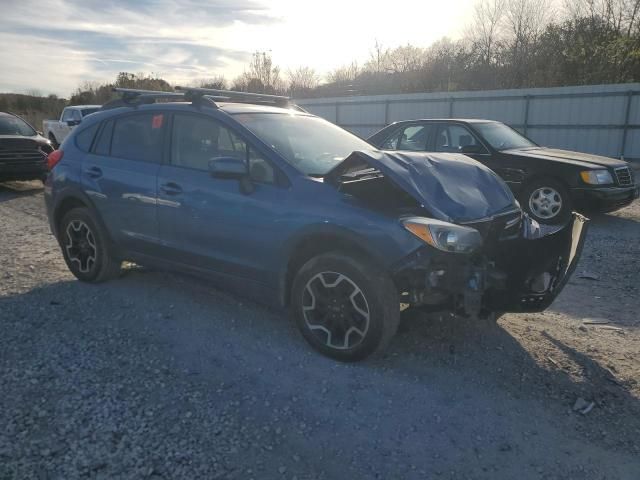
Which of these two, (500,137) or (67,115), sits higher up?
(67,115)

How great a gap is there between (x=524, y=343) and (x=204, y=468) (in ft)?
8.37

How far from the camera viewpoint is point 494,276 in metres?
3.48

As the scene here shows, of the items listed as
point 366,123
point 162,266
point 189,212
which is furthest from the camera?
point 366,123

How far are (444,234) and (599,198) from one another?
227 inches

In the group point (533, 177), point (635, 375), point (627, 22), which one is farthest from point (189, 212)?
point (627, 22)

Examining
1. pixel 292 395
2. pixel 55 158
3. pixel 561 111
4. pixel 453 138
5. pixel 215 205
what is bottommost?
pixel 292 395

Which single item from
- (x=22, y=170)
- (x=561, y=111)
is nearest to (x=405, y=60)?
(x=561, y=111)

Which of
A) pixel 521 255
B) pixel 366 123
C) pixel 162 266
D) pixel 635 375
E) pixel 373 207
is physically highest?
pixel 366 123

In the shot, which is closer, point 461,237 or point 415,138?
point 461,237

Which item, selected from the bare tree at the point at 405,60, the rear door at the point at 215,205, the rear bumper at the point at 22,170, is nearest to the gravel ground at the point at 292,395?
the rear door at the point at 215,205

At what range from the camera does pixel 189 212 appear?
434 cm

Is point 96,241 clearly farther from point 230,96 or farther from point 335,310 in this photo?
point 335,310

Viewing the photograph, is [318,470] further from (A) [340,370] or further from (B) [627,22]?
(B) [627,22]

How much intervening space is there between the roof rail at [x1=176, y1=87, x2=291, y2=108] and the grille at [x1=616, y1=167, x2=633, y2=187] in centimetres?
557
